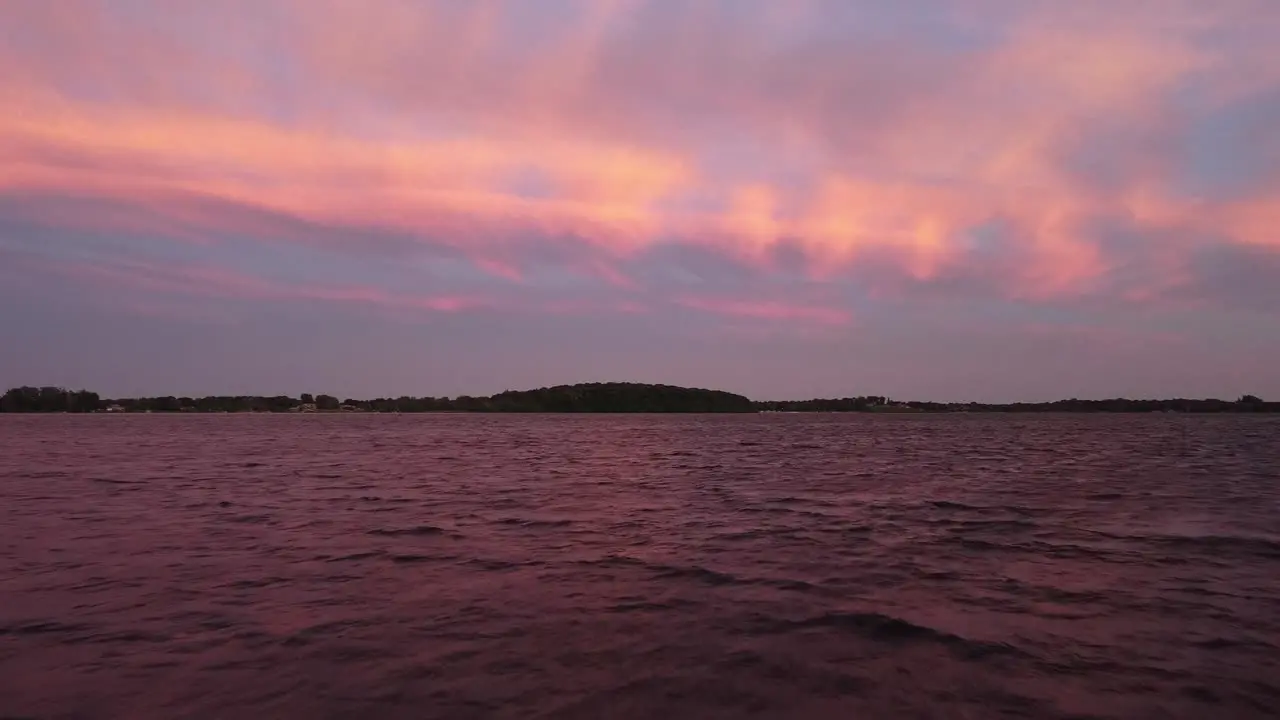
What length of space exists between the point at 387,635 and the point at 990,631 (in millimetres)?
10112

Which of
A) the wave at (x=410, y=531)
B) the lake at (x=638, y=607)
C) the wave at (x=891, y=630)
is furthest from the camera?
the wave at (x=410, y=531)

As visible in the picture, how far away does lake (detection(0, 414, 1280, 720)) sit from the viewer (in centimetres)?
962

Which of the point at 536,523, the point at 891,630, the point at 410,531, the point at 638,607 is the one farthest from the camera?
the point at 536,523

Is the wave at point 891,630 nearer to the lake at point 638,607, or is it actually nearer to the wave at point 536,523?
the lake at point 638,607

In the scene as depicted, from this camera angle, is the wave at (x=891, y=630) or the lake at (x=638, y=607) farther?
the wave at (x=891, y=630)

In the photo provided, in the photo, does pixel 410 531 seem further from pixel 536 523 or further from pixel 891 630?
pixel 891 630

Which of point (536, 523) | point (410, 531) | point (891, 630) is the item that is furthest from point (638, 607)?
point (410, 531)

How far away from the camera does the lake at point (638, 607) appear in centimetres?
962

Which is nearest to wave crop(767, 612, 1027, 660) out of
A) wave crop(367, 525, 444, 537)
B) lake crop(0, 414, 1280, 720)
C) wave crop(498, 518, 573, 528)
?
lake crop(0, 414, 1280, 720)

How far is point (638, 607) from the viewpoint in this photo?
1380 centimetres

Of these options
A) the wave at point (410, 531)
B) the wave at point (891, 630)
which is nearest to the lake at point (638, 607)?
the wave at point (891, 630)

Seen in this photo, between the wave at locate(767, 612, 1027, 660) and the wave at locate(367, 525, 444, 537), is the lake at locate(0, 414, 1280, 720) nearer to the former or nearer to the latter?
the wave at locate(767, 612, 1027, 660)

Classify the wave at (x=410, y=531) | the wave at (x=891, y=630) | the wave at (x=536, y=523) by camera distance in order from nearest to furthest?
the wave at (x=891, y=630)
the wave at (x=410, y=531)
the wave at (x=536, y=523)

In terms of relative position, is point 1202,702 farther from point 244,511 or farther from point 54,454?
point 54,454
